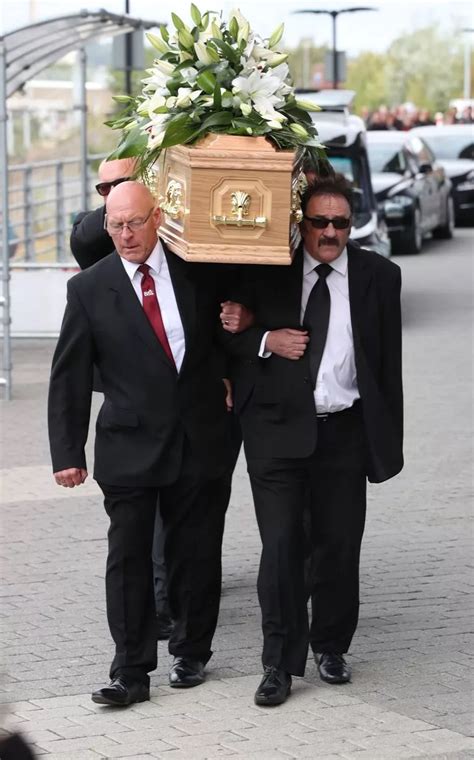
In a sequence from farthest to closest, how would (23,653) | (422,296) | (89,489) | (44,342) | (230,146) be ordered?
(422,296) → (44,342) → (89,489) → (23,653) → (230,146)

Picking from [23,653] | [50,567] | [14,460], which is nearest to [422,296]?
[14,460]

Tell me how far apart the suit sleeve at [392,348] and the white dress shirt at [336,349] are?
0.46 ft

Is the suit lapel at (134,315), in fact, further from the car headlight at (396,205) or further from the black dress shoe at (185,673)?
the car headlight at (396,205)

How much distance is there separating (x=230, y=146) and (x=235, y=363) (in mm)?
917

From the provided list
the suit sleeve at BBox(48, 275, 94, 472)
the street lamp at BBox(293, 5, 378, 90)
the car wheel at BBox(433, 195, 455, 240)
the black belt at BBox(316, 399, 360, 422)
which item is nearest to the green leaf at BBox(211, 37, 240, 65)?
the suit sleeve at BBox(48, 275, 94, 472)

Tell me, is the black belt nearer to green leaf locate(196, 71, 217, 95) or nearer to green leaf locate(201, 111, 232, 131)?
green leaf locate(201, 111, 232, 131)

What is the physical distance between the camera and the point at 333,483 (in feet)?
20.4

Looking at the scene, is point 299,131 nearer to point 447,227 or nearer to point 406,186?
point 406,186

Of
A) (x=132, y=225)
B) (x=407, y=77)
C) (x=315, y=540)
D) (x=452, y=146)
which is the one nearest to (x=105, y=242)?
(x=132, y=225)

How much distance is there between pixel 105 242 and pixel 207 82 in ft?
4.16

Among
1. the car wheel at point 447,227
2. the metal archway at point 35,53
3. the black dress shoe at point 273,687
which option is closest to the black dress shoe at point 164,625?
the black dress shoe at point 273,687

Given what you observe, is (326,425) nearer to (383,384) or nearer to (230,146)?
(383,384)

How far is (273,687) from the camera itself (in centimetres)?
600

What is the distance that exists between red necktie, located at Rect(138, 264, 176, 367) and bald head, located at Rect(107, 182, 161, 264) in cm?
9
